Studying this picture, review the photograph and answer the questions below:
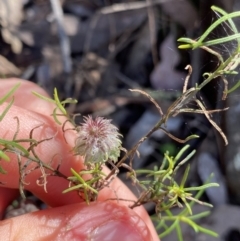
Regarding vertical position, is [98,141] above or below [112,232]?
above

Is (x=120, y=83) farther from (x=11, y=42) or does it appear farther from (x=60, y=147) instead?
(x=60, y=147)

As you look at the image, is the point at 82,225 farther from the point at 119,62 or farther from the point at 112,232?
the point at 119,62

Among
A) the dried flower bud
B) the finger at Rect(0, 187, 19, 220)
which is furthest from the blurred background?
the dried flower bud

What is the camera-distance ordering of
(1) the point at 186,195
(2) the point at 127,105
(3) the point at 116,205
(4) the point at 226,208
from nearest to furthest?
1. (1) the point at 186,195
2. (3) the point at 116,205
3. (4) the point at 226,208
4. (2) the point at 127,105

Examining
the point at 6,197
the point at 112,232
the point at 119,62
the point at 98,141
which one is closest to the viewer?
the point at 98,141

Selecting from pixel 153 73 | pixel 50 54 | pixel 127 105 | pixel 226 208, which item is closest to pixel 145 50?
pixel 153 73

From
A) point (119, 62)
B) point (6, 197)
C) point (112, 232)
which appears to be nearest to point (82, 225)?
point (112, 232)

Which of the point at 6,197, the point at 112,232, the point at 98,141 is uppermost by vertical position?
the point at 98,141

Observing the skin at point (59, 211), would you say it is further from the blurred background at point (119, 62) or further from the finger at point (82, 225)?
the blurred background at point (119, 62)
